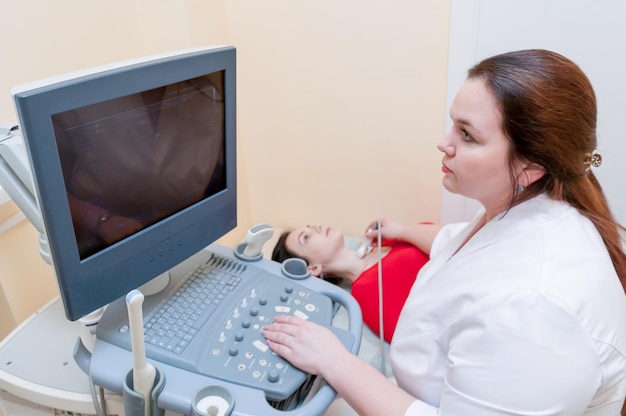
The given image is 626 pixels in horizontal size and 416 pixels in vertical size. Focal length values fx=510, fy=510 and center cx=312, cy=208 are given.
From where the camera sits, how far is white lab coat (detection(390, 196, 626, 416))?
0.72 metres

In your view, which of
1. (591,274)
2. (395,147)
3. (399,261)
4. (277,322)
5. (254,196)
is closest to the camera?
(591,274)

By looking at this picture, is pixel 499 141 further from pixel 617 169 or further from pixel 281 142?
pixel 281 142

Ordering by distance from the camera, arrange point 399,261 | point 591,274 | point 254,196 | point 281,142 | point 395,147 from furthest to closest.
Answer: point 254,196 → point 281,142 → point 395,147 → point 399,261 → point 591,274

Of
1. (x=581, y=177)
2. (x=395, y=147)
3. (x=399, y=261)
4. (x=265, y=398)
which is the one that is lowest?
(x=399, y=261)

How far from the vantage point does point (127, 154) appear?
793 mm

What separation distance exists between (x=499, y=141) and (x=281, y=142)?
3.51 ft

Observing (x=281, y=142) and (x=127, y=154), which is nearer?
(x=127, y=154)

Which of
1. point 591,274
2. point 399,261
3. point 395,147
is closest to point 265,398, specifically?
point 591,274

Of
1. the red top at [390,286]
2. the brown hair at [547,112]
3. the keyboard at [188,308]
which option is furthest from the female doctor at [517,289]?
the red top at [390,286]

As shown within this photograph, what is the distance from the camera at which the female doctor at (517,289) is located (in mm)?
732

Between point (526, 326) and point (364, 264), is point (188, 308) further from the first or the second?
point (364, 264)

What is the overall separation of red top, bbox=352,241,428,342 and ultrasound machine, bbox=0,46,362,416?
1.40 ft

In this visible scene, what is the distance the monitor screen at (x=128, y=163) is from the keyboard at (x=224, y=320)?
73 millimetres

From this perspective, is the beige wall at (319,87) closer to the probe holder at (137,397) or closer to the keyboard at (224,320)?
the keyboard at (224,320)
